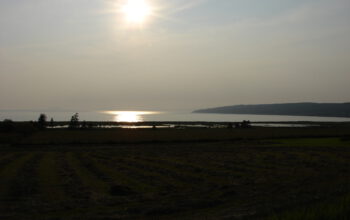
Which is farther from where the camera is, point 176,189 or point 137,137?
point 137,137

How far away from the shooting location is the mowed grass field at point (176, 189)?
421 inches

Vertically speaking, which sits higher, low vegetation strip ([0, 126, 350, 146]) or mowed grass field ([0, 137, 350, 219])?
low vegetation strip ([0, 126, 350, 146])

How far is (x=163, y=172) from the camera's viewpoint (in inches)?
774

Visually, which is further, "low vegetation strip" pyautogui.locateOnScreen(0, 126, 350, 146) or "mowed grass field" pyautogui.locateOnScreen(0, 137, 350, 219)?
"low vegetation strip" pyautogui.locateOnScreen(0, 126, 350, 146)

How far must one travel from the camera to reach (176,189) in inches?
595

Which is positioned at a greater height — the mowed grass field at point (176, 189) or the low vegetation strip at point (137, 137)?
the low vegetation strip at point (137, 137)

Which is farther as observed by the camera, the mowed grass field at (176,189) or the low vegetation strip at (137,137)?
the low vegetation strip at (137,137)

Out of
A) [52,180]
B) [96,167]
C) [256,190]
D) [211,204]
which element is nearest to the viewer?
[211,204]

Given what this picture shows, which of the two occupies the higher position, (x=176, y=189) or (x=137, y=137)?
(x=137, y=137)

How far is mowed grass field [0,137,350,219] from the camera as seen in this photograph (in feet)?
35.1

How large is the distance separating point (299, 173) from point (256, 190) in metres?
5.61

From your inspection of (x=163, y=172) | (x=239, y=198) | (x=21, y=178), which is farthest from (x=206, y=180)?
(x=21, y=178)

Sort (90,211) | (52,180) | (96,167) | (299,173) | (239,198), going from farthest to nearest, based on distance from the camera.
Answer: (96,167) → (299,173) → (52,180) → (239,198) → (90,211)

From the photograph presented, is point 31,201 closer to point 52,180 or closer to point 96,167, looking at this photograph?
point 52,180
